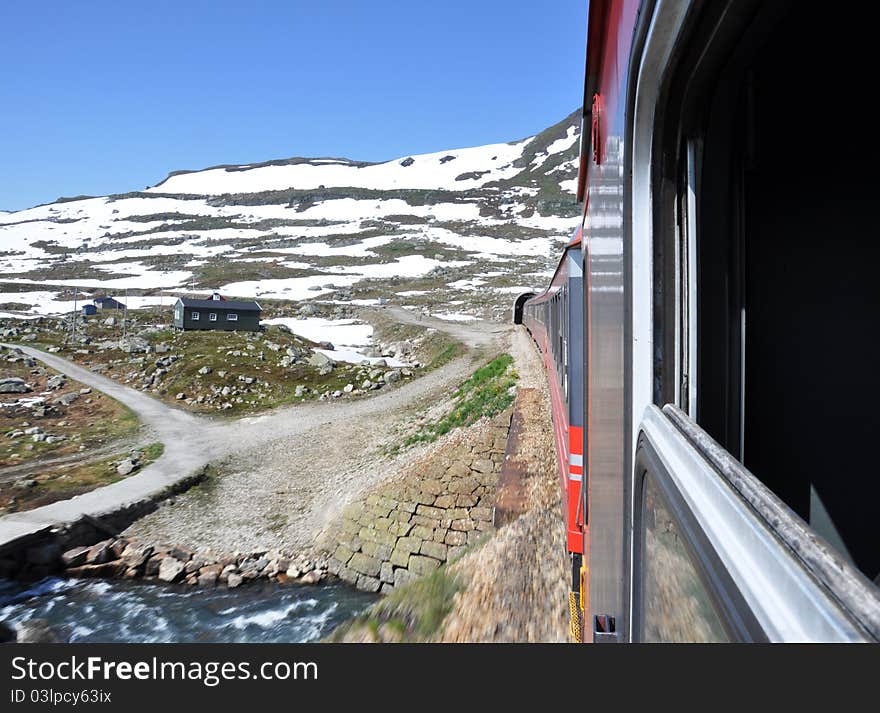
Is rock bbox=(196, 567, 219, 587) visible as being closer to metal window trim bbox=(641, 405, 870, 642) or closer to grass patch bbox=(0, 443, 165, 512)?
grass patch bbox=(0, 443, 165, 512)

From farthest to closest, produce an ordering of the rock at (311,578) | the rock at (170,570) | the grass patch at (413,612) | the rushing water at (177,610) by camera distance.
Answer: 1. the rock at (170,570)
2. the rock at (311,578)
3. the rushing water at (177,610)
4. the grass patch at (413,612)

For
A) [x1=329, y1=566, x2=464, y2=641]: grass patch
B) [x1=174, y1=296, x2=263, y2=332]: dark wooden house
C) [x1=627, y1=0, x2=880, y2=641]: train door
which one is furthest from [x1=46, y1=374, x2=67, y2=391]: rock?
[x1=627, y1=0, x2=880, y2=641]: train door

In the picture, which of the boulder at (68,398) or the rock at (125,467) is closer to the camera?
the rock at (125,467)

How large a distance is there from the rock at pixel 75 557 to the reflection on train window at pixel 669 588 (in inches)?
593

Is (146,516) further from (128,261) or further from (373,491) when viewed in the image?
(128,261)

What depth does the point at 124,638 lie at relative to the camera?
10344 mm

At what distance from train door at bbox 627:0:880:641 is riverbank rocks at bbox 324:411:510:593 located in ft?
30.3

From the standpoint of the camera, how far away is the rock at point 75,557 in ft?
42.4

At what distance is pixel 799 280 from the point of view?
155cm

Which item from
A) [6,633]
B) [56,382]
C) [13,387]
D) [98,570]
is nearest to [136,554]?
[98,570]

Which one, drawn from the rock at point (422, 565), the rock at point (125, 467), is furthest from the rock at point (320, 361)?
the rock at point (422, 565)

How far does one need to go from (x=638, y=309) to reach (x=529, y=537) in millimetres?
4800

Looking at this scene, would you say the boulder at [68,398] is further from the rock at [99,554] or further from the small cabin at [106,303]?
the small cabin at [106,303]

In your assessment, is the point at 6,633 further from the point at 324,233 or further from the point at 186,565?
the point at 324,233
